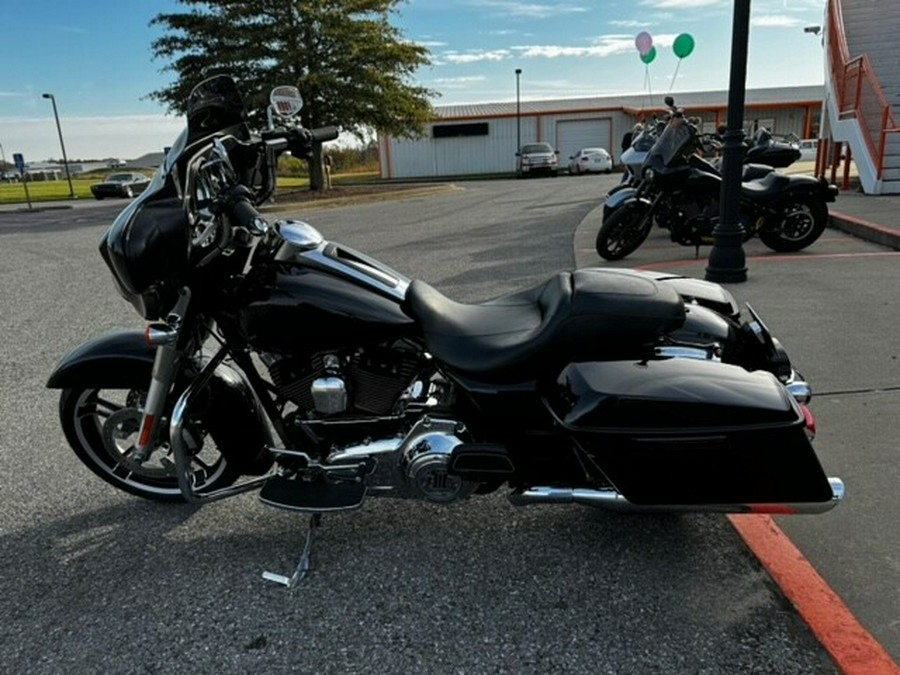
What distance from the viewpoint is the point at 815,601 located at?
2213mm

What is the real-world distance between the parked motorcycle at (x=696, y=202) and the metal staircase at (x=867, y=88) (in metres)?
4.29

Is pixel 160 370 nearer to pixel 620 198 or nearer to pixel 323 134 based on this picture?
pixel 323 134

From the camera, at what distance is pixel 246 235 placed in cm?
243

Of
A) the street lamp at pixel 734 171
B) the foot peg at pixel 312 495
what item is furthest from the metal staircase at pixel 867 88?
the foot peg at pixel 312 495

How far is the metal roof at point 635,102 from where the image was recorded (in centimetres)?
3775

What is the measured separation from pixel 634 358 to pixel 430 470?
815 millimetres

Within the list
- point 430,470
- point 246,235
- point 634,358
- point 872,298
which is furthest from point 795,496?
point 872,298

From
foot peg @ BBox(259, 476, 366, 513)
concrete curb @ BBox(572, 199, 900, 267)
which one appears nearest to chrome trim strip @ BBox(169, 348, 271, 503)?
foot peg @ BBox(259, 476, 366, 513)

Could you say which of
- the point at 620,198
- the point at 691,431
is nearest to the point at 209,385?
the point at 691,431

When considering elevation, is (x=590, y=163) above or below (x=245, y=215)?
below

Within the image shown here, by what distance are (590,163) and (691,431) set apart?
102ft

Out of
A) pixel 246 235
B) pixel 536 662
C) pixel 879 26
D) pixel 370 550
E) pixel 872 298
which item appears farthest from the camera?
pixel 879 26

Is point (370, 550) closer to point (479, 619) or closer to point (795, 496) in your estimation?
point (479, 619)

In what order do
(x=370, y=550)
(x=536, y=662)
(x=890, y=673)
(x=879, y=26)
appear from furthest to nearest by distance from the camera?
1. (x=879, y=26)
2. (x=370, y=550)
3. (x=536, y=662)
4. (x=890, y=673)
